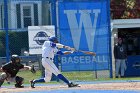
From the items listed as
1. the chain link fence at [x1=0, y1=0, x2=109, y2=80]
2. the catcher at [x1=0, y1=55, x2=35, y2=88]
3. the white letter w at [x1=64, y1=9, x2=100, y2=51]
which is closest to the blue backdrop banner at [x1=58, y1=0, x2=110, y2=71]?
the white letter w at [x1=64, y1=9, x2=100, y2=51]

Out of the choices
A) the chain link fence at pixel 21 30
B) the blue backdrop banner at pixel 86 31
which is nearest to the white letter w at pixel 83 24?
the blue backdrop banner at pixel 86 31

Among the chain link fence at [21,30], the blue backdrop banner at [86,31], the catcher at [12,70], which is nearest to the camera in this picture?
the catcher at [12,70]

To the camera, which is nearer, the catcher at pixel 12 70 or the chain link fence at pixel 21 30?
the catcher at pixel 12 70

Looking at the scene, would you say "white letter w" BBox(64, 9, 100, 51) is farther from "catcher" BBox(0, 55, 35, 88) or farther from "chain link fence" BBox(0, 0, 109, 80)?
"catcher" BBox(0, 55, 35, 88)

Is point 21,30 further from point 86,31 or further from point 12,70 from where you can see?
point 12,70

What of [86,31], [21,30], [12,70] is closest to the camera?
[12,70]

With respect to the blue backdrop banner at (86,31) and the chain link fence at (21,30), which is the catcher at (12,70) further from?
the blue backdrop banner at (86,31)

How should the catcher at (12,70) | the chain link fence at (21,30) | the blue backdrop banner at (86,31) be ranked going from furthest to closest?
the blue backdrop banner at (86,31) → the chain link fence at (21,30) → the catcher at (12,70)

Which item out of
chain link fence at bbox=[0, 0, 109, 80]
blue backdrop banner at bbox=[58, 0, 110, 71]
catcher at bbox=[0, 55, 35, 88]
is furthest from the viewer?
blue backdrop banner at bbox=[58, 0, 110, 71]

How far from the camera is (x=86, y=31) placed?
2225cm

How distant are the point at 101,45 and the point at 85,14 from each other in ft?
5.13

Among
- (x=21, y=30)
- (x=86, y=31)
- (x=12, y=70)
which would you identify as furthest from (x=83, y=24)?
(x=12, y=70)

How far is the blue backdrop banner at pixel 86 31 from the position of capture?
72.6 ft

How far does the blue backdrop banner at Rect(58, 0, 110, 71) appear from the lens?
22125 mm
